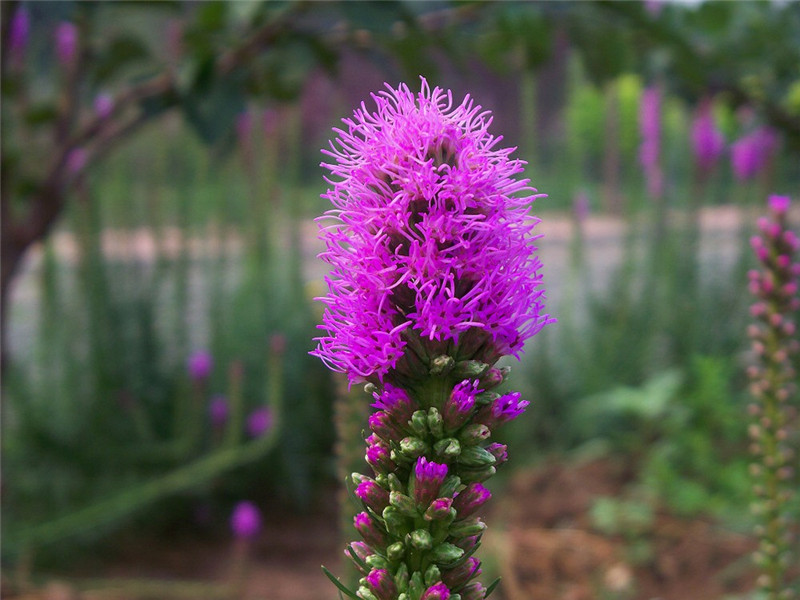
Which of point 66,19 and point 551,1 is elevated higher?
point 551,1

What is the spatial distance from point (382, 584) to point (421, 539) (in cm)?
7

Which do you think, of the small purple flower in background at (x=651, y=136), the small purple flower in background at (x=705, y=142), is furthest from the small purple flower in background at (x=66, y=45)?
the small purple flower in background at (x=705, y=142)

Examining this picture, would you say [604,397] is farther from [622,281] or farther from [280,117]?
[280,117]

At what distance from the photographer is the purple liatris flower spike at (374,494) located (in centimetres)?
100

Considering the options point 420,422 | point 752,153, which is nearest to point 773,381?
point 420,422

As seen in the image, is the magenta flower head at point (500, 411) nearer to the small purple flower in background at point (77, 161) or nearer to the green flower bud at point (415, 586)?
the green flower bud at point (415, 586)

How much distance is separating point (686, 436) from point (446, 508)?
9.28 feet

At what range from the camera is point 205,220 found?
4586 millimetres

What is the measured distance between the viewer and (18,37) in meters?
2.77

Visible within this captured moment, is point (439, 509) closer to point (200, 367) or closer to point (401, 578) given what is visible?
point (401, 578)

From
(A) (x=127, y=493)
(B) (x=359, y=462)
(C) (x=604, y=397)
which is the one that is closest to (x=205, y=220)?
(A) (x=127, y=493)

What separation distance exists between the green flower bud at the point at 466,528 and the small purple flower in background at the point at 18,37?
2.31 m

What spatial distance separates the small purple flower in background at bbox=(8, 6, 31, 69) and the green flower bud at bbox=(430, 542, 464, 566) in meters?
2.33

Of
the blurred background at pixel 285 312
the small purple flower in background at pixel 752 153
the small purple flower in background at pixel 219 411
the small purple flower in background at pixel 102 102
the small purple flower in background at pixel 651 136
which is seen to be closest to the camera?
the blurred background at pixel 285 312
